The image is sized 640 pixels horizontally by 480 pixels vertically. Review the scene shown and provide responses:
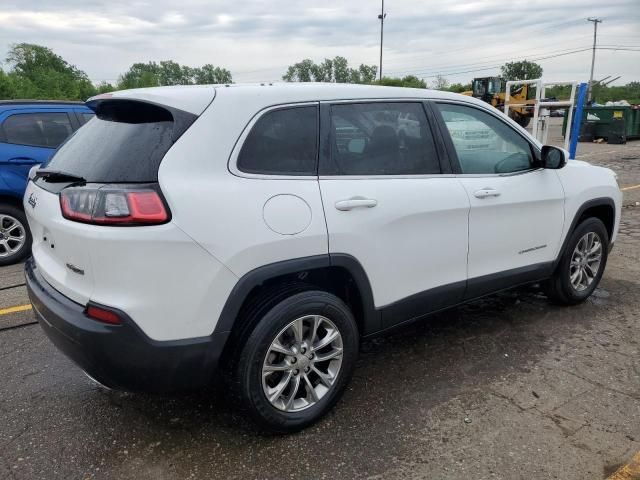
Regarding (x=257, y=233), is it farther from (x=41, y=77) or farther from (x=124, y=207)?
(x=41, y=77)

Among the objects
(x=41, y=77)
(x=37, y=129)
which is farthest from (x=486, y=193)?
(x=41, y=77)

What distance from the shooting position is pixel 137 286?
2182 mm

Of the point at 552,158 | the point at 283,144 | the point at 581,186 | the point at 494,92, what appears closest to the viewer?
the point at 283,144

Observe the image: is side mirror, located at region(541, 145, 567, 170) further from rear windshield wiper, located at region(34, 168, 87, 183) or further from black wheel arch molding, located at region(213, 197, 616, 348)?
rear windshield wiper, located at region(34, 168, 87, 183)

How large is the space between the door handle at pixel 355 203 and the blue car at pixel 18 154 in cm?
462

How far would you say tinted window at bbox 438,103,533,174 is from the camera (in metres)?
3.38

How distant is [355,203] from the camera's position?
2.70 meters

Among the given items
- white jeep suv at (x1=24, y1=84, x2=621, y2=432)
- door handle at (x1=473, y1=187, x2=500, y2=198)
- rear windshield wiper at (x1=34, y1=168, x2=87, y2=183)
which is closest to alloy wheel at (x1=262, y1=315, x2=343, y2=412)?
white jeep suv at (x1=24, y1=84, x2=621, y2=432)

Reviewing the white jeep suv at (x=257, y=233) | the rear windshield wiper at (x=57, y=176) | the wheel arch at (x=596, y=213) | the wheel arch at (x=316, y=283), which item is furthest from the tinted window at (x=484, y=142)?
the rear windshield wiper at (x=57, y=176)

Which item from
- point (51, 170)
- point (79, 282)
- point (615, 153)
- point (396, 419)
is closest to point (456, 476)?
point (396, 419)

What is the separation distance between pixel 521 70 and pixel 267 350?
115939 millimetres

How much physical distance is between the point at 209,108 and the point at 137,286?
2.87 feet

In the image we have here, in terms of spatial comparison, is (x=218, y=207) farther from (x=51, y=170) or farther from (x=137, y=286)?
(x=51, y=170)

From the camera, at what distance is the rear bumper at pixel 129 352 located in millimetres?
2211
